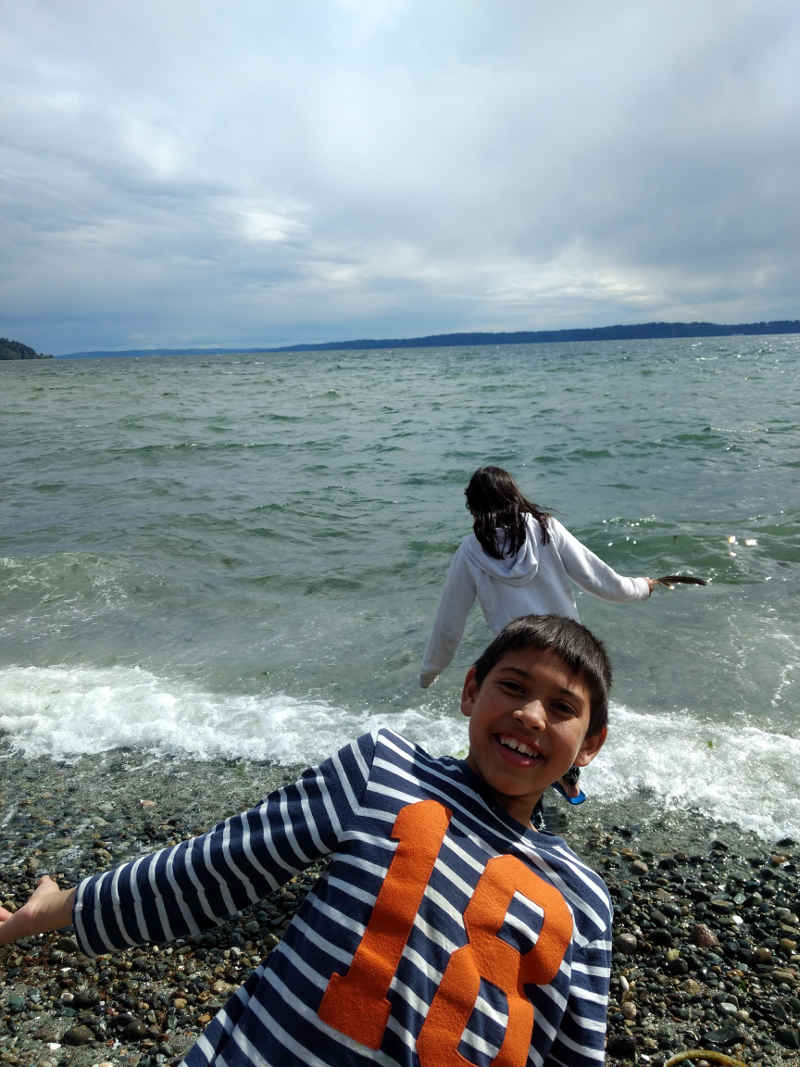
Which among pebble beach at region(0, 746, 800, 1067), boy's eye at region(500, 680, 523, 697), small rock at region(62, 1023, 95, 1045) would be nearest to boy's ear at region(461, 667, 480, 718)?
boy's eye at region(500, 680, 523, 697)

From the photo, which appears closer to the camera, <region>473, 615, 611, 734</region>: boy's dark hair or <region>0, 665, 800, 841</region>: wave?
<region>473, 615, 611, 734</region>: boy's dark hair

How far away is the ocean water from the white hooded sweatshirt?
4.63ft

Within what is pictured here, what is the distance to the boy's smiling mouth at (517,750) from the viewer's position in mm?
1779

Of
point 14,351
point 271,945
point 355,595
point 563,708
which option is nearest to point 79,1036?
point 271,945

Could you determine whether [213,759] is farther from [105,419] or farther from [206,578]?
[105,419]

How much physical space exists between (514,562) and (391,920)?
2.63 m

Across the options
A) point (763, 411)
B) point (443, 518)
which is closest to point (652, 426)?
point (763, 411)

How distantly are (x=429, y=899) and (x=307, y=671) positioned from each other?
533 centimetres

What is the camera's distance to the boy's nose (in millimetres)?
1803

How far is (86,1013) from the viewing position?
2834 mm

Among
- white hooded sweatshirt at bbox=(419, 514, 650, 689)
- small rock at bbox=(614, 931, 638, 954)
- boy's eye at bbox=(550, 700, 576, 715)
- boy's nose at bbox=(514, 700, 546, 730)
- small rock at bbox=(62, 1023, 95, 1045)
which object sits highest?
boy's nose at bbox=(514, 700, 546, 730)

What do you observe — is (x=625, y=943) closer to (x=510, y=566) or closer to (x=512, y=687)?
(x=510, y=566)

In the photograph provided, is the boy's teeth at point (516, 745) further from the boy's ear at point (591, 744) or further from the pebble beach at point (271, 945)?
the pebble beach at point (271, 945)

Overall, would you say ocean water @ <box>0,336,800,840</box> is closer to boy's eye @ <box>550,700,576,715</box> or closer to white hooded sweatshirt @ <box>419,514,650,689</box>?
white hooded sweatshirt @ <box>419,514,650,689</box>
